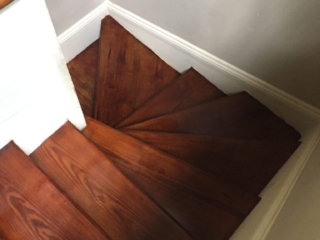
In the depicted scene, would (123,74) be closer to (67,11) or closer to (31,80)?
(67,11)

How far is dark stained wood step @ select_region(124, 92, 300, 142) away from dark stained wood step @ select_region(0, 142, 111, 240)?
667 millimetres

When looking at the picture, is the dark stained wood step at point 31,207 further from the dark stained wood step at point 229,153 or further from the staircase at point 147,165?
the dark stained wood step at point 229,153

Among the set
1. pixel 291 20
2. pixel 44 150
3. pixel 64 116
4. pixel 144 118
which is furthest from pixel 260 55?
pixel 44 150

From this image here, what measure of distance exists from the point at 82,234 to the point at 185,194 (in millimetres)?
459

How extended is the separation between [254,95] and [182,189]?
71 cm

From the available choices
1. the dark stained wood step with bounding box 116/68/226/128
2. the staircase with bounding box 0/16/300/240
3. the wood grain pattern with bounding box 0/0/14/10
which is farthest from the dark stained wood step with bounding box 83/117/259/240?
the wood grain pattern with bounding box 0/0/14/10

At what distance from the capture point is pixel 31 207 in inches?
45.8

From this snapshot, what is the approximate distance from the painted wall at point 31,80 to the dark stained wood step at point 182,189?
0.24 metres

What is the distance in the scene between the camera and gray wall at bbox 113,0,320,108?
1422 mm

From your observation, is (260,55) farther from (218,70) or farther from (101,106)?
(101,106)

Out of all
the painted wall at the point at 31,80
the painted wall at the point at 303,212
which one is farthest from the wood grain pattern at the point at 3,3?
the painted wall at the point at 303,212

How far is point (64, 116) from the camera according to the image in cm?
135

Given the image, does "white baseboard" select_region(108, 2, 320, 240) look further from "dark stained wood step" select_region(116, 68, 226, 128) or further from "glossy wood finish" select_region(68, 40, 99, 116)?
"glossy wood finish" select_region(68, 40, 99, 116)

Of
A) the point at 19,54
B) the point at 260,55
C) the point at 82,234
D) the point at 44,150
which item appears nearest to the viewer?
the point at 19,54
